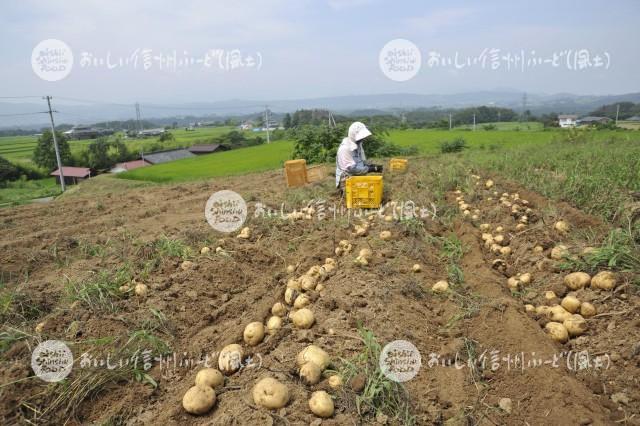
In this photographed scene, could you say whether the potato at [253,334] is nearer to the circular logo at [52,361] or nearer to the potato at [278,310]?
the potato at [278,310]

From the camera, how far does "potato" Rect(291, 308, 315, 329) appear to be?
9.85 ft

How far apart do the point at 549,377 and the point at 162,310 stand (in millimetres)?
3061

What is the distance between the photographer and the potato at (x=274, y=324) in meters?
3.09

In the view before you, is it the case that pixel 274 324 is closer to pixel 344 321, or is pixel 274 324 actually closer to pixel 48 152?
pixel 344 321

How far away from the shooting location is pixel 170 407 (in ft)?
7.89

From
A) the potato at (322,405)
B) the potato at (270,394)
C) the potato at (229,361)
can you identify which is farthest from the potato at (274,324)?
the potato at (322,405)

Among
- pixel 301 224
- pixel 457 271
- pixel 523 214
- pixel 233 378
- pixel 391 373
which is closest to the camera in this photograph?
pixel 391 373

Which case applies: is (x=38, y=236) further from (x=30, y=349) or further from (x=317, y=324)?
(x=317, y=324)

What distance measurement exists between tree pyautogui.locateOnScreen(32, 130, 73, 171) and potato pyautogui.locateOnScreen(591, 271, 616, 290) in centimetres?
3314

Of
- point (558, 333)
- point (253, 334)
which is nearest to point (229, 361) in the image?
point (253, 334)

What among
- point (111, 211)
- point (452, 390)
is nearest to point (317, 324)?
point (452, 390)

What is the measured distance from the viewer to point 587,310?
10.0 feet

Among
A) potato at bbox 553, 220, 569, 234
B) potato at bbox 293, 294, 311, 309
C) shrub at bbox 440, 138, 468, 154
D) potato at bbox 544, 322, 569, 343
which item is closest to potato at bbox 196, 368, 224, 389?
potato at bbox 293, 294, 311, 309

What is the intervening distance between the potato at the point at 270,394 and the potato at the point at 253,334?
69 centimetres
